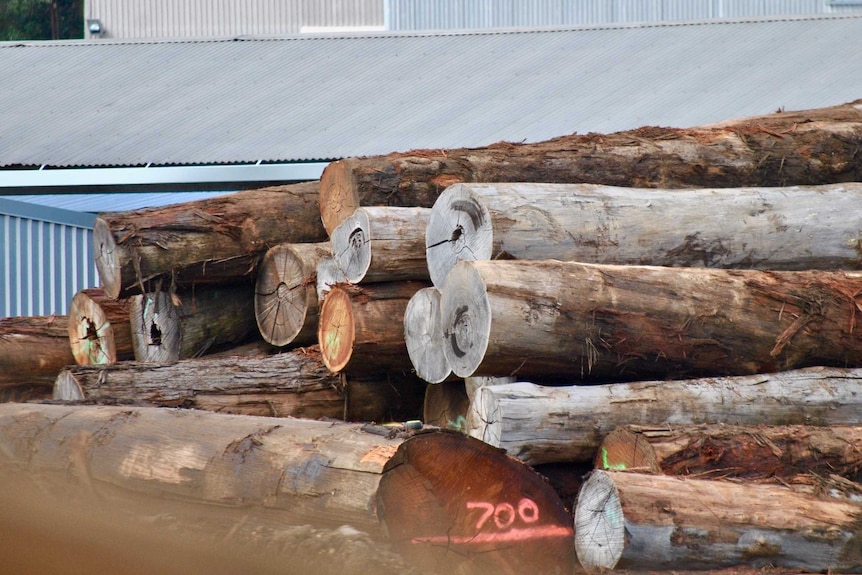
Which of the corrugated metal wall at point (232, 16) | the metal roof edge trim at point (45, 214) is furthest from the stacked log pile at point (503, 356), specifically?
the corrugated metal wall at point (232, 16)

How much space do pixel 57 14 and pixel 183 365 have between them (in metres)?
30.6

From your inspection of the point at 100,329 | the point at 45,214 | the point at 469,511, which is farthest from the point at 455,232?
the point at 45,214

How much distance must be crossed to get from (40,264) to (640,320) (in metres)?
9.58

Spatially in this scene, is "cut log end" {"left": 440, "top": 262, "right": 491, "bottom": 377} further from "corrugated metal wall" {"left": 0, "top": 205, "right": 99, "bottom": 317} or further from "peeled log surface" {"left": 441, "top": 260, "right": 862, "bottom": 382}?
"corrugated metal wall" {"left": 0, "top": 205, "right": 99, "bottom": 317}

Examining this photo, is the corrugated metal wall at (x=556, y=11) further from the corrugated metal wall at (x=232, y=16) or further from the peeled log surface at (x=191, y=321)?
the peeled log surface at (x=191, y=321)

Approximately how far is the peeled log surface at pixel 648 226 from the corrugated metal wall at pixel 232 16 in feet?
58.2

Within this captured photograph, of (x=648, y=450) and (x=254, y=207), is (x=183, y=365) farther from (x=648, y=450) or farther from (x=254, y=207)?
(x=648, y=450)

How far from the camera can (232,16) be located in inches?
919

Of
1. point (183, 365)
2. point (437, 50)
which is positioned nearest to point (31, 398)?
point (183, 365)

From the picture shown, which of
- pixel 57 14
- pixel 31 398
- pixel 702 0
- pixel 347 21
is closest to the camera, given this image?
pixel 31 398

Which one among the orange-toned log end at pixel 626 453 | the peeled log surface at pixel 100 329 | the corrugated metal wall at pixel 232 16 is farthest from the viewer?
the corrugated metal wall at pixel 232 16

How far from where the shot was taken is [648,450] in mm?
4430

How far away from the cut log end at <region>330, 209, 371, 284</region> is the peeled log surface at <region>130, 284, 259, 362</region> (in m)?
1.37

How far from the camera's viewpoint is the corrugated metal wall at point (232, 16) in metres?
23.0
